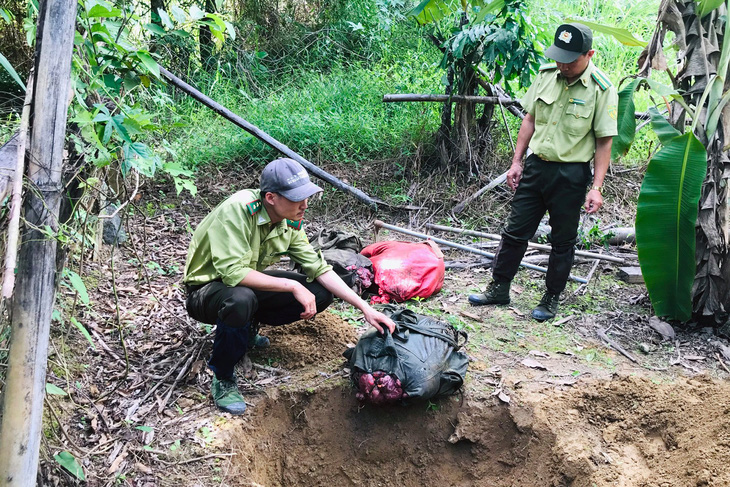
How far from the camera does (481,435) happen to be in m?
3.73

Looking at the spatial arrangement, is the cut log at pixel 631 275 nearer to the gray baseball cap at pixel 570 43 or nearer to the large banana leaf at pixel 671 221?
the large banana leaf at pixel 671 221

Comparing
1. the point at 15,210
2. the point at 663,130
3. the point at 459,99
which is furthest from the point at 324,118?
the point at 15,210

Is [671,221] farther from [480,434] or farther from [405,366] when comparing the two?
[405,366]

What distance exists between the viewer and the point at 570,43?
403 centimetres

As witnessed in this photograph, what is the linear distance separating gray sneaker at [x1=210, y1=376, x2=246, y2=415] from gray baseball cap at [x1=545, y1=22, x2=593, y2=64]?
2.89 meters

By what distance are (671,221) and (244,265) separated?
288cm

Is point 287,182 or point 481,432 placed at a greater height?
point 287,182

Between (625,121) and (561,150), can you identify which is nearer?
(561,150)

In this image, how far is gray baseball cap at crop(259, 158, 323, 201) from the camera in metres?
3.29

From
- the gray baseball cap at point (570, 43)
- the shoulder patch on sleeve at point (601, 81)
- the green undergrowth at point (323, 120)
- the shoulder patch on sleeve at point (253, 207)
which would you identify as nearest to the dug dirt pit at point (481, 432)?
the shoulder patch on sleeve at point (253, 207)

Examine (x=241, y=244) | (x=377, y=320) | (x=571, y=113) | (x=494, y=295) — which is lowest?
(x=494, y=295)

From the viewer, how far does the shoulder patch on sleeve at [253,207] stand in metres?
3.38

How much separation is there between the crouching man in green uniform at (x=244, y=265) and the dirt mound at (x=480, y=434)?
1.47ft

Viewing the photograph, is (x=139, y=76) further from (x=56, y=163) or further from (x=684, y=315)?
(x=684, y=315)
